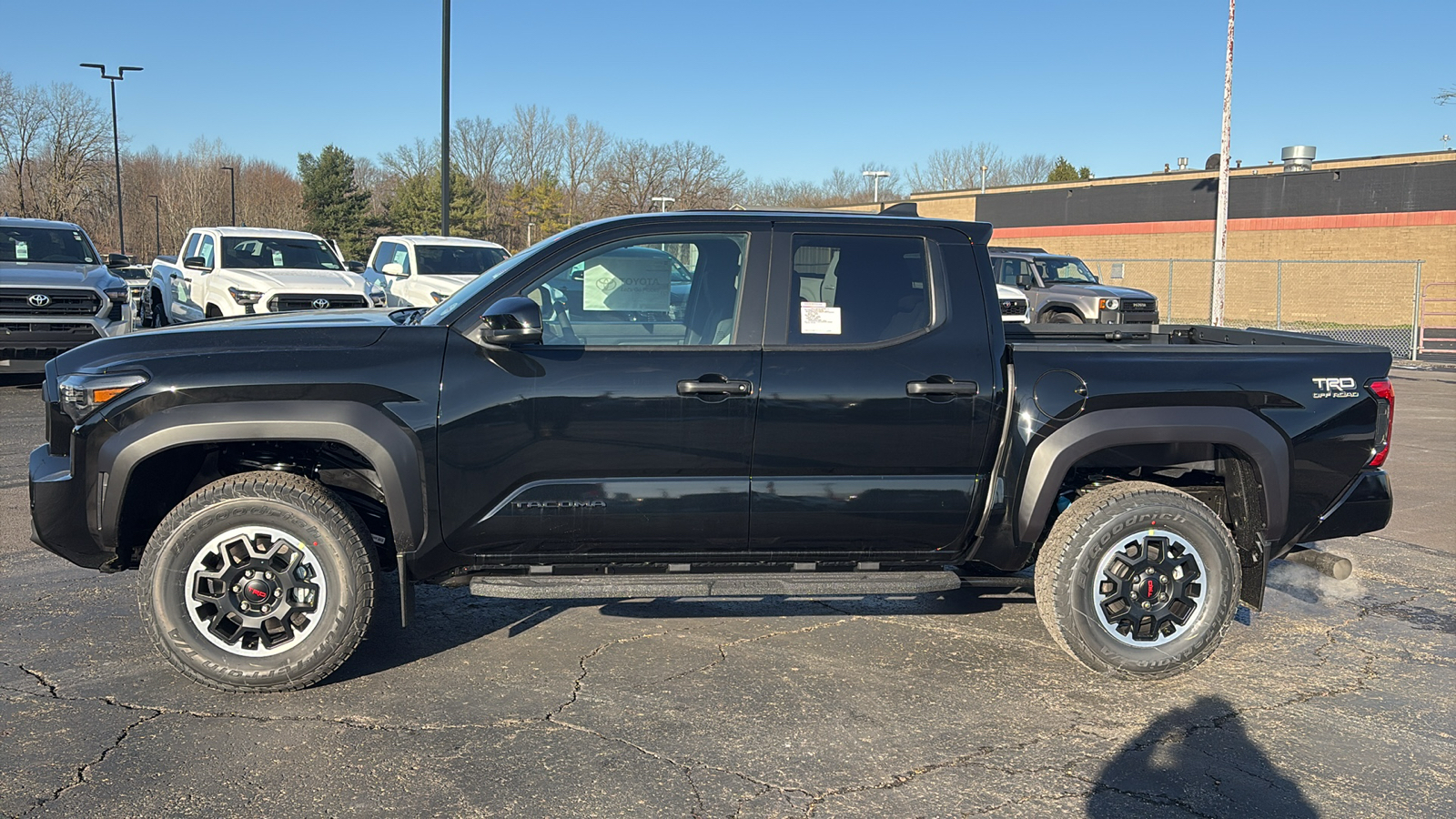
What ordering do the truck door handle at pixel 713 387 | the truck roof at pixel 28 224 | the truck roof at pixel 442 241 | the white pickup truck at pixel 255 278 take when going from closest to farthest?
the truck door handle at pixel 713 387
the truck roof at pixel 28 224
the white pickup truck at pixel 255 278
the truck roof at pixel 442 241

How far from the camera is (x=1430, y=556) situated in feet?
21.9

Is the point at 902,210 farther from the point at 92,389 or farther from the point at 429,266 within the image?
the point at 429,266

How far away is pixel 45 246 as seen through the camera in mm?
13984

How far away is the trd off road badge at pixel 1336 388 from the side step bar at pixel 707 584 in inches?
69.1

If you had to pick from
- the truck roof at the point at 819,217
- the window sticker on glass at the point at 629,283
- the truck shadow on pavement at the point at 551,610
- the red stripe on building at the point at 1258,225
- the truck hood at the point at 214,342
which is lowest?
the truck shadow on pavement at the point at 551,610

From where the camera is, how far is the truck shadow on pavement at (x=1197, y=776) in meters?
3.43

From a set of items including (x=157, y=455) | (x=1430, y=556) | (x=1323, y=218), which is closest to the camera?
(x=157, y=455)

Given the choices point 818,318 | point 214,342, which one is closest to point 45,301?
point 214,342

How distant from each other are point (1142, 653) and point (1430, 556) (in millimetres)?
3320

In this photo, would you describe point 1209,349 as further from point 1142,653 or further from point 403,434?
point 403,434

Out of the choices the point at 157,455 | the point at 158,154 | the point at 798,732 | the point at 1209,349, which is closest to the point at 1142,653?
the point at 1209,349

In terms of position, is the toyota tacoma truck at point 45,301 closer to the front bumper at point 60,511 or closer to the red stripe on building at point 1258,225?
the front bumper at point 60,511

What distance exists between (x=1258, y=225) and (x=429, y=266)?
33.4 metres

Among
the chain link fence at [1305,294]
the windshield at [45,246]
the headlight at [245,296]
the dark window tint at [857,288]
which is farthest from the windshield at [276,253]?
the chain link fence at [1305,294]
